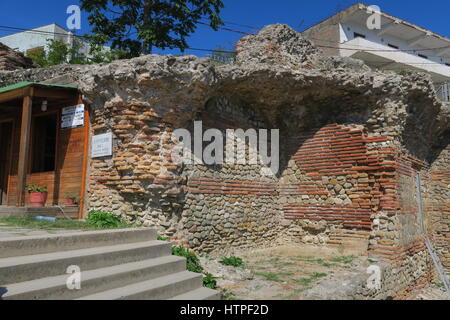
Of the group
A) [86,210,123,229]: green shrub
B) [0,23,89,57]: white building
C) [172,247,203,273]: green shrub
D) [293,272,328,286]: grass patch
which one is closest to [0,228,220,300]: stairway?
[172,247,203,273]: green shrub

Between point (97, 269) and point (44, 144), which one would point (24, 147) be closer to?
point (44, 144)

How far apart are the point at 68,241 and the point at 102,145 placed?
2.97m

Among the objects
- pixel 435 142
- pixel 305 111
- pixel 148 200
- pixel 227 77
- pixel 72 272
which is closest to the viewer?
pixel 72 272

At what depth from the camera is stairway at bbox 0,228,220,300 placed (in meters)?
3.53

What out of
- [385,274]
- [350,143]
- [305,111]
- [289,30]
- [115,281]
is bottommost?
[385,274]

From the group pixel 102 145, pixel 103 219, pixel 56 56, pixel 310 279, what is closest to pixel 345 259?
→ pixel 310 279

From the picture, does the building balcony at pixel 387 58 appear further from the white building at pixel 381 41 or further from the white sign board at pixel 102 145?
the white sign board at pixel 102 145

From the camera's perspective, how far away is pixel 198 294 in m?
4.61

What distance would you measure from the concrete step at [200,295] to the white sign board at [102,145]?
3407 millimetres

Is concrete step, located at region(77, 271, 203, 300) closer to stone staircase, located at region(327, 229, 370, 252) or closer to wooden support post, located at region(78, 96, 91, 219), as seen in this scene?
wooden support post, located at region(78, 96, 91, 219)

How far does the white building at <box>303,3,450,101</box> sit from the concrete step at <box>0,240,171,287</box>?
1931 centimetres
